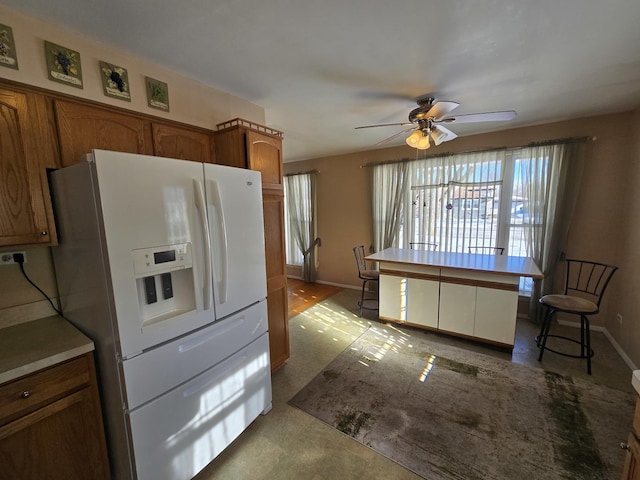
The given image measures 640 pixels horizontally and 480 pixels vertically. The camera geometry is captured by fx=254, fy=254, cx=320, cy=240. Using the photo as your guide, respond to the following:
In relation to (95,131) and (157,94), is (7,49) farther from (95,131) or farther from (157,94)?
(157,94)

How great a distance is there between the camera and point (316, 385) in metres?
2.28

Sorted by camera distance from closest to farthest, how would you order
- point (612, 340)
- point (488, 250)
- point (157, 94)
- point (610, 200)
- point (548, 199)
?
point (157, 94)
point (612, 340)
point (610, 200)
point (548, 199)
point (488, 250)

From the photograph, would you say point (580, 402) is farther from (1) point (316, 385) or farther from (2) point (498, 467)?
(1) point (316, 385)

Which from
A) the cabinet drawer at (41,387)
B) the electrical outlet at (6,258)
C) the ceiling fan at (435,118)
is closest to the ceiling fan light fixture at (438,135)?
the ceiling fan at (435,118)

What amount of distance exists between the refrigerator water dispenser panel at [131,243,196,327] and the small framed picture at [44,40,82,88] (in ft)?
3.75

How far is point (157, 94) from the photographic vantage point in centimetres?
180

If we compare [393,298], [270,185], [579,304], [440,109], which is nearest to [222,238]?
[270,185]

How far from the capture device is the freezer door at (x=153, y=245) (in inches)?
43.4

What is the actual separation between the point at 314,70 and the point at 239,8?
697 mm

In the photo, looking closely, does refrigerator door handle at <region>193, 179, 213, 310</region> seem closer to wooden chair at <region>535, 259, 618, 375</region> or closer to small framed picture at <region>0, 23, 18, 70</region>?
small framed picture at <region>0, 23, 18, 70</region>

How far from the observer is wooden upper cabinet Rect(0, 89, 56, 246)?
1249 millimetres

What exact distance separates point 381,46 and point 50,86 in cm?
191

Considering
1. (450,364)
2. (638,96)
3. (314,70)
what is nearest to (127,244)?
(314,70)

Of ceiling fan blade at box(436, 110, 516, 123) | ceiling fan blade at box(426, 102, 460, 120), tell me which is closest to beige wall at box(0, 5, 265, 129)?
ceiling fan blade at box(426, 102, 460, 120)
